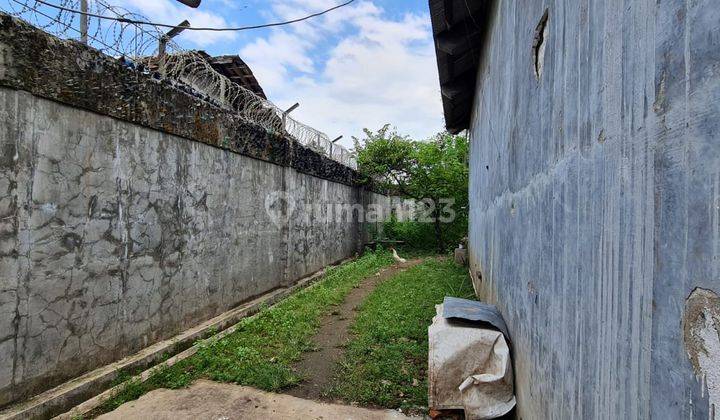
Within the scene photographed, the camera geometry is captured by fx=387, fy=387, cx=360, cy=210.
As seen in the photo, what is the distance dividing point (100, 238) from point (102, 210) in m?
0.25

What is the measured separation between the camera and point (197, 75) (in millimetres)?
5023

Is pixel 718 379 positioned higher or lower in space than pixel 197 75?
lower

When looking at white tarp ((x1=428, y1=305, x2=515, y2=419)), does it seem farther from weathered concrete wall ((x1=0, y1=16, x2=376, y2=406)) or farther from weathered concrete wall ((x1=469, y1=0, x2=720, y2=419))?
weathered concrete wall ((x1=0, y1=16, x2=376, y2=406))

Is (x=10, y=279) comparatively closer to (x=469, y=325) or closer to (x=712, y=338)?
(x=469, y=325)

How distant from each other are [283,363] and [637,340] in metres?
3.63

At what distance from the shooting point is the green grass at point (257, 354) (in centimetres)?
352

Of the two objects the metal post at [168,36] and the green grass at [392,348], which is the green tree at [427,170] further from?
the metal post at [168,36]

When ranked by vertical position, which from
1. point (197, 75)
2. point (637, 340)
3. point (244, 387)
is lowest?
point (244, 387)

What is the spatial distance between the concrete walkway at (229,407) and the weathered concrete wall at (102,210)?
693mm

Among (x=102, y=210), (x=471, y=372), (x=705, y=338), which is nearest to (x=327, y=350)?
(x=471, y=372)

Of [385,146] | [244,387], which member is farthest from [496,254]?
[385,146]

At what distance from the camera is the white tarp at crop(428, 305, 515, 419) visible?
8.07ft

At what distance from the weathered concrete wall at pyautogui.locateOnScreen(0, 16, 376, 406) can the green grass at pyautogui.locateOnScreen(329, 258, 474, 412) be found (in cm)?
206

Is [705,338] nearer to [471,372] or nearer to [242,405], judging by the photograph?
[471,372]
